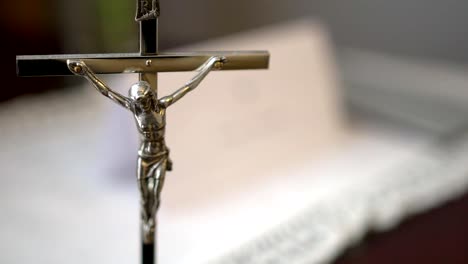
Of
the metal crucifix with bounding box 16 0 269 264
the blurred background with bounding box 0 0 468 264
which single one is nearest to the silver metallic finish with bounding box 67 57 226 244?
the metal crucifix with bounding box 16 0 269 264

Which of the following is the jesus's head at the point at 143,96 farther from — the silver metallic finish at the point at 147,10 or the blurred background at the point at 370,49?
the blurred background at the point at 370,49

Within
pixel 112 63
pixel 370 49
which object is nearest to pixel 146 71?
pixel 112 63

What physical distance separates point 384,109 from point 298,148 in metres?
0.30

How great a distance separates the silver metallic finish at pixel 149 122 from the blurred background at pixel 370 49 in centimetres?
38

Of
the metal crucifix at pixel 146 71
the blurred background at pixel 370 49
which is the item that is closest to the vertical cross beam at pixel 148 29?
the metal crucifix at pixel 146 71

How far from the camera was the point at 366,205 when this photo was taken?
84 centimetres

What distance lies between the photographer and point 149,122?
0.41 metres

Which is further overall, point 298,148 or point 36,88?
point 36,88

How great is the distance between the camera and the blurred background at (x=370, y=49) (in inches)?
33.6

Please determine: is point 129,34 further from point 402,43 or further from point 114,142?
point 402,43

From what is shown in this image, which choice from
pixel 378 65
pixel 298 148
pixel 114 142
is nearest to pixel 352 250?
pixel 298 148

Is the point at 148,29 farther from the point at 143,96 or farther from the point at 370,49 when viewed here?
the point at 370,49

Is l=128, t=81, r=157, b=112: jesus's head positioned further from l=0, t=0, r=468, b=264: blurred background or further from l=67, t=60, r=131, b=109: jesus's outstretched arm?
l=0, t=0, r=468, b=264: blurred background

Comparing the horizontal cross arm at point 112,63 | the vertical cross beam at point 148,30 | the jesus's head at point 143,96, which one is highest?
the vertical cross beam at point 148,30
